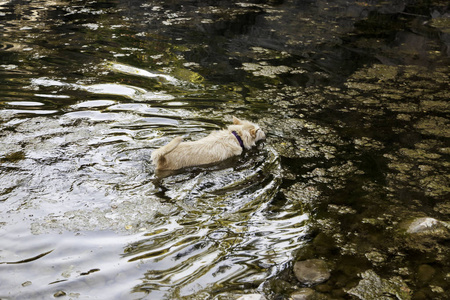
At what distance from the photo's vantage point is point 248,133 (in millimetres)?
6277

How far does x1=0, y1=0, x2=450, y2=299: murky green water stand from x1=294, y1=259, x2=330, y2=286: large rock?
0.20ft

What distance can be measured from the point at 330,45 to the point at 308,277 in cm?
804

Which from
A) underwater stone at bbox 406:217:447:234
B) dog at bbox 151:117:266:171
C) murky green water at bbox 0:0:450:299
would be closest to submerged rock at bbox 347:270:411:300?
murky green water at bbox 0:0:450:299

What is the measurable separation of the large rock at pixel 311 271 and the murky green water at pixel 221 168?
62 millimetres

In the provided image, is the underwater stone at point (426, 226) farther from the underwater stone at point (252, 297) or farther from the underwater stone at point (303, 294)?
the underwater stone at point (252, 297)

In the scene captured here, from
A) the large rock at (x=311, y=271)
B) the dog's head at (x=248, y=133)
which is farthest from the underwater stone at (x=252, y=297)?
the dog's head at (x=248, y=133)

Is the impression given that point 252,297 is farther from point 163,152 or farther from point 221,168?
point 221,168

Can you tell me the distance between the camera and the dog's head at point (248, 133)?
625 centimetres

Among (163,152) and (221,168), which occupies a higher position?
(163,152)

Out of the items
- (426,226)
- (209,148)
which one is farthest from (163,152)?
(426,226)

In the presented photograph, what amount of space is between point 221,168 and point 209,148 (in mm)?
313

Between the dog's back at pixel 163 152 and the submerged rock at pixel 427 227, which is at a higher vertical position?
the dog's back at pixel 163 152

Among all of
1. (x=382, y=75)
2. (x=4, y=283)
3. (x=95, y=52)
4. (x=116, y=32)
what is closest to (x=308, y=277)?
(x=4, y=283)

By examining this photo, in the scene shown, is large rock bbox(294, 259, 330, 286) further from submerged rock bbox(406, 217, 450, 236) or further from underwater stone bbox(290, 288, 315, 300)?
submerged rock bbox(406, 217, 450, 236)
